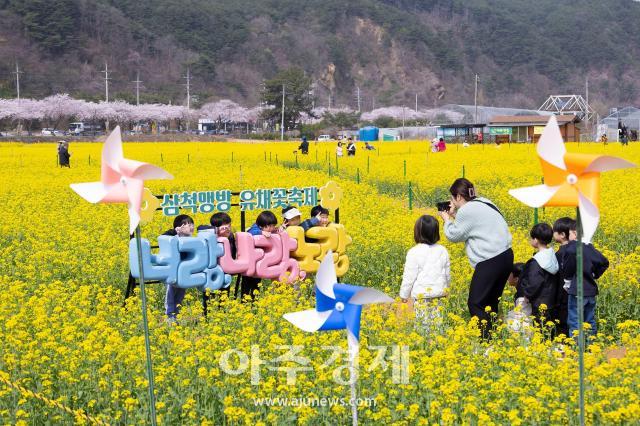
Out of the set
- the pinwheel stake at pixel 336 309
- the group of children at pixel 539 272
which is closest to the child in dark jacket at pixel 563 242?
the group of children at pixel 539 272

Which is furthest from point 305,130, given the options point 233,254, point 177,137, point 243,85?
point 233,254

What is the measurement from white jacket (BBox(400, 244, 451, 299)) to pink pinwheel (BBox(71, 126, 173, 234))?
8.91 ft

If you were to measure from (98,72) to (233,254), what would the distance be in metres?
95.2

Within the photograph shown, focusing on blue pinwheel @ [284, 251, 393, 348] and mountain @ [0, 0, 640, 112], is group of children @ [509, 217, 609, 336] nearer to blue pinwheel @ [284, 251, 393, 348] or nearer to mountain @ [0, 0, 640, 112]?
blue pinwheel @ [284, 251, 393, 348]

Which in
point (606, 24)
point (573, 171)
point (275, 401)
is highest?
point (606, 24)

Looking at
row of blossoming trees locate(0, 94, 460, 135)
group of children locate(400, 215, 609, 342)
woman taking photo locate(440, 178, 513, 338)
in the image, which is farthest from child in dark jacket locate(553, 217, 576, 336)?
row of blossoming trees locate(0, 94, 460, 135)

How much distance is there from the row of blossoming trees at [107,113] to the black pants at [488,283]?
7077cm

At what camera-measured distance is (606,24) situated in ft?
504

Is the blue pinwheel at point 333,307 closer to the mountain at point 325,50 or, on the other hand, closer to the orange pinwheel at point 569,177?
the orange pinwheel at point 569,177

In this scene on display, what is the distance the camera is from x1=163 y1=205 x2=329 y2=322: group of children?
353 inches

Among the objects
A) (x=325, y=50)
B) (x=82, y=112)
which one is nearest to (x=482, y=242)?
(x=82, y=112)

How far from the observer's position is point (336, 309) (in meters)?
5.45

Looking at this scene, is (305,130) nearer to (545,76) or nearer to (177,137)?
(177,137)

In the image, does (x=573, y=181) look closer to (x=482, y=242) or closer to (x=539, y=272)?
(x=482, y=242)
